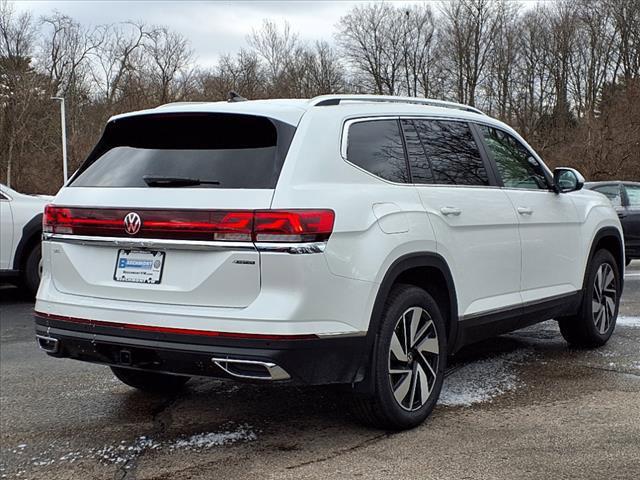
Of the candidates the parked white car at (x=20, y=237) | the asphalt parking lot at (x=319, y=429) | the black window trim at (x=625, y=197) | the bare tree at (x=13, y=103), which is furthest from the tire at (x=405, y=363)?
the bare tree at (x=13, y=103)

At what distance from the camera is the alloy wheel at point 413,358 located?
13.2ft

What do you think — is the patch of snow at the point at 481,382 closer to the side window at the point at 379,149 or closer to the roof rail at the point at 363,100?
the side window at the point at 379,149

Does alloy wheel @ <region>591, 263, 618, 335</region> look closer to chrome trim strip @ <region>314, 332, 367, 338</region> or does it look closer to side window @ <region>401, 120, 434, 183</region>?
side window @ <region>401, 120, 434, 183</region>

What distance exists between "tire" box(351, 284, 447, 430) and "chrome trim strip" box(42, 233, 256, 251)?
35.3 inches

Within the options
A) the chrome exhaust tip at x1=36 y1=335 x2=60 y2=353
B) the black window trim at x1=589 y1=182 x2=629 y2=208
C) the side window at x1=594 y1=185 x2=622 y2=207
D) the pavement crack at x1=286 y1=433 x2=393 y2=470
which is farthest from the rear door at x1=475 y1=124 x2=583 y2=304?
the side window at x1=594 y1=185 x2=622 y2=207

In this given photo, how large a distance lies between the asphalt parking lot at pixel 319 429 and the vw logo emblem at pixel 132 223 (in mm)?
1127

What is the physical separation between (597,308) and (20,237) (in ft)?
21.6

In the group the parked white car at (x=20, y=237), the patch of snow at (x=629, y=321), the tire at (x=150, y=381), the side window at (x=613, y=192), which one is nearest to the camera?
the tire at (x=150, y=381)

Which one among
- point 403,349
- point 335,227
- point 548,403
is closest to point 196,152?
point 335,227

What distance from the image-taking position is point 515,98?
46.3m

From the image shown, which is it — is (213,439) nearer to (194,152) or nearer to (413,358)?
(413,358)

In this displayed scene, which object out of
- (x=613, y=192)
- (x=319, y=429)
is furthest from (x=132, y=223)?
(x=613, y=192)

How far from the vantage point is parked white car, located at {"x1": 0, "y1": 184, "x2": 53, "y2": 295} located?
9.14 metres

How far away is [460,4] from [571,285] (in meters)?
50.3
